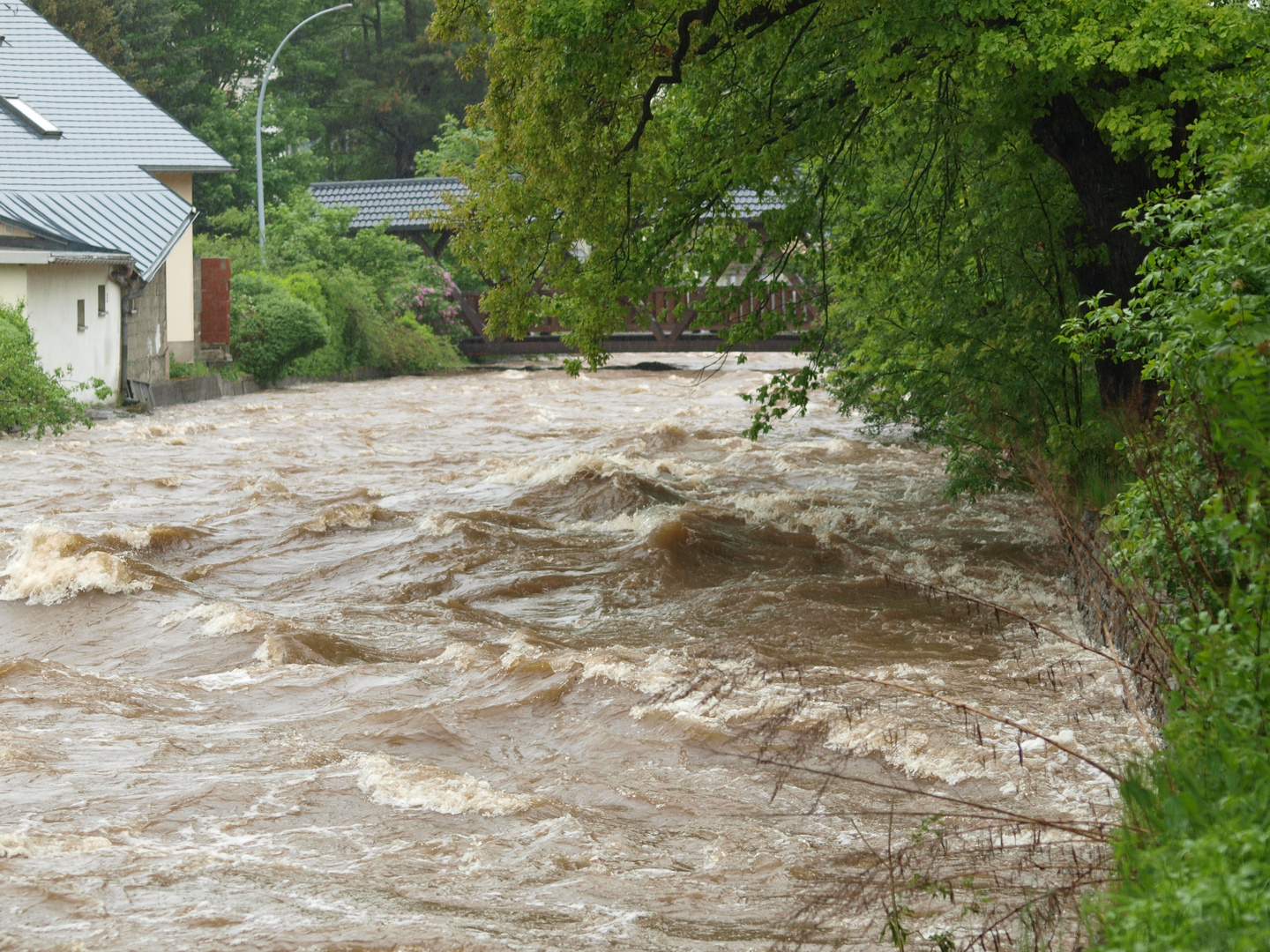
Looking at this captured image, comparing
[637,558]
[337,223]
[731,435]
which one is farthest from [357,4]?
[637,558]

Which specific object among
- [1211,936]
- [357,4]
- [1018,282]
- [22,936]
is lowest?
[22,936]

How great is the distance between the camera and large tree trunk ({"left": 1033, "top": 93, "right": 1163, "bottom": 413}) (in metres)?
10.2

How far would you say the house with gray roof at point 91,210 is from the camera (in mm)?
23953

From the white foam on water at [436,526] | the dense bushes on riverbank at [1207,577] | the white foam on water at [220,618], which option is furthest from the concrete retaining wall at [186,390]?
the dense bushes on riverbank at [1207,577]

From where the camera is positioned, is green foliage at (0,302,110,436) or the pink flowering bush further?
the pink flowering bush

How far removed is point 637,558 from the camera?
13.0 meters

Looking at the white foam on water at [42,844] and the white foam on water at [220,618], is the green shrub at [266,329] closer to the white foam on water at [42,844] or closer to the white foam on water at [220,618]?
the white foam on water at [220,618]

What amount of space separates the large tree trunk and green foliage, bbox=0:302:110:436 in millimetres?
15731

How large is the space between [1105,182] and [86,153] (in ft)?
79.8

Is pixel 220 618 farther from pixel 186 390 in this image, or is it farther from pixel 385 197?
pixel 385 197

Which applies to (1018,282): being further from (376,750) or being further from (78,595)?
(78,595)

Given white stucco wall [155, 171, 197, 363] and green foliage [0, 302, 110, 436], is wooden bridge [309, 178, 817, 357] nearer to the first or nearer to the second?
white stucco wall [155, 171, 197, 363]

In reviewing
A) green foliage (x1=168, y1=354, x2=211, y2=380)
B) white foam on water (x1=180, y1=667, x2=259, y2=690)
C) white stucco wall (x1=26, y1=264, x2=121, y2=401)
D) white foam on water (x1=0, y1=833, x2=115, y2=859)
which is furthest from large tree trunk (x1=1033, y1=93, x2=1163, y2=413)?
green foliage (x1=168, y1=354, x2=211, y2=380)

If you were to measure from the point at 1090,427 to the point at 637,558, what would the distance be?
A: 4227 mm
